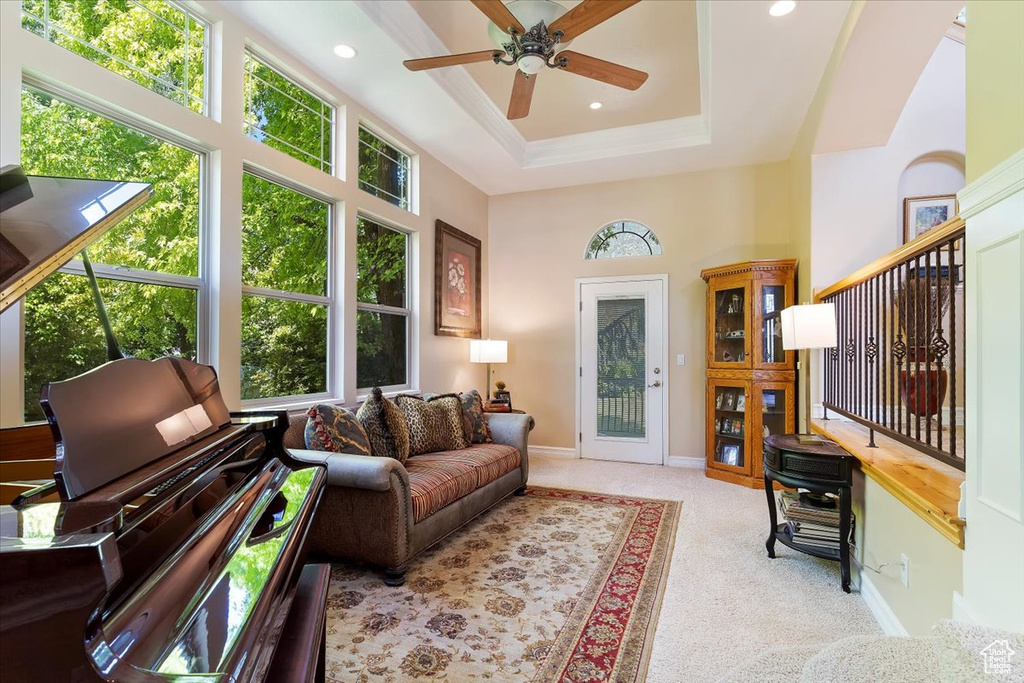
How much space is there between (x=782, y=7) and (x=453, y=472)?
3235 millimetres

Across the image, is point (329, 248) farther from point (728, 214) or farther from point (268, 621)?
point (728, 214)

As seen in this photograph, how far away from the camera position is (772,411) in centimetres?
425

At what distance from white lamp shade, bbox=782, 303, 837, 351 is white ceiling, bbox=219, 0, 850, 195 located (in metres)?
1.64

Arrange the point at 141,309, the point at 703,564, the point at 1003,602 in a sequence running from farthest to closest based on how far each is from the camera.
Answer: the point at 703,564, the point at 141,309, the point at 1003,602

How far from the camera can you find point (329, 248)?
11.8 ft

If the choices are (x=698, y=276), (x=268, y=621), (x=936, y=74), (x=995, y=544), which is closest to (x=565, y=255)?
(x=698, y=276)

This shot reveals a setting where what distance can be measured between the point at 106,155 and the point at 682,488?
4.49m

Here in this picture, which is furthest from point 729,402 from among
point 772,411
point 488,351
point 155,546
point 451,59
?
point 155,546

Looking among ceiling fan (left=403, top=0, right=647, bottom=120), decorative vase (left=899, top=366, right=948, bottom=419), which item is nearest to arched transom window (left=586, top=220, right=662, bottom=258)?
ceiling fan (left=403, top=0, right=647, bottom=120)

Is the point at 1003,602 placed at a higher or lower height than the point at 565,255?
lower

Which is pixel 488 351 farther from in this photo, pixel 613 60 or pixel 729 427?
pixel 613 60

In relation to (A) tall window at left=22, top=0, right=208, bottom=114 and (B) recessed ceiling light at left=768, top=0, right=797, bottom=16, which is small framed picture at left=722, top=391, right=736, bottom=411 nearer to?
(B) recessed ceiling light at left=768, top=0, right=797, bottom=16

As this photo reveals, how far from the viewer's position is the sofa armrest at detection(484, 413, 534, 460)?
389 centimetres

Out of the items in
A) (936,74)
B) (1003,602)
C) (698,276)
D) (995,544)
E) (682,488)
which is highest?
(936,74)
